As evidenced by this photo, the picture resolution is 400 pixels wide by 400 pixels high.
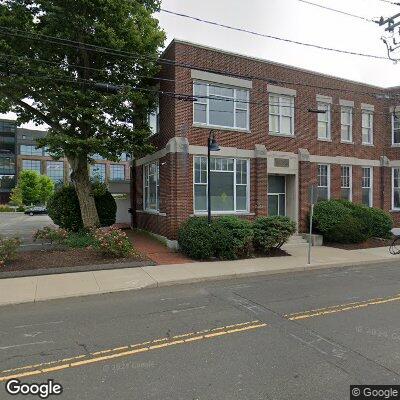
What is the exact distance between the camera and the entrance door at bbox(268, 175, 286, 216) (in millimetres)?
17172

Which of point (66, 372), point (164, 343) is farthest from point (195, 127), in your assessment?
point (66, 372)

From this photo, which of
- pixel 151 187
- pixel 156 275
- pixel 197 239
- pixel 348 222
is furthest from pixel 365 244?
pixel 156 275

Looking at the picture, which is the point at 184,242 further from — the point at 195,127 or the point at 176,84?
the point at 176,84

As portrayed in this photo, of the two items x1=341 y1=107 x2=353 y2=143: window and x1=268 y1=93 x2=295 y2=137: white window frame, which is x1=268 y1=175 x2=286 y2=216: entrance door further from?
x1=341 y1=107 x2=353 y2=143: window

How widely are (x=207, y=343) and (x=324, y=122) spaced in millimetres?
15890

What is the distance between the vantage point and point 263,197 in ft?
52.2

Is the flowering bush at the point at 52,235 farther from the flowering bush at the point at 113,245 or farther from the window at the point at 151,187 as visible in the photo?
the window at the point at 151,187

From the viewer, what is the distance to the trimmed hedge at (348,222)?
15961 millimetres

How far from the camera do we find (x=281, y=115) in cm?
1672

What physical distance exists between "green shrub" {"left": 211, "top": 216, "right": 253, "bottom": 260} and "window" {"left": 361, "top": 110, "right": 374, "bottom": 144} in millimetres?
Answer: 11267

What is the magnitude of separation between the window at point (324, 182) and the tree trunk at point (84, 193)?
11.6 m

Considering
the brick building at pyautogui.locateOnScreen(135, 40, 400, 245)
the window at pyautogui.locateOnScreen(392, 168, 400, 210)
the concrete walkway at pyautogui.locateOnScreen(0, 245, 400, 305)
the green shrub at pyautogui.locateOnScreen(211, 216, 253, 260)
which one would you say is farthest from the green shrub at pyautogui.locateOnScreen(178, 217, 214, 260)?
the window at pyautogui.locateOnScreen(392, 168, 400, 210)

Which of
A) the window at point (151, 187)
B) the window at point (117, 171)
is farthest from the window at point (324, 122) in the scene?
the window at point (117, 171)

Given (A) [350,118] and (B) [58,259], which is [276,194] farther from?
(B) [58,259]
